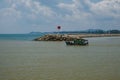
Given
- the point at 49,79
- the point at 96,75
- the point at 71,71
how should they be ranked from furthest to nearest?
1. the point at 71,71
2. the point at 96,75
3. the point at 49,79

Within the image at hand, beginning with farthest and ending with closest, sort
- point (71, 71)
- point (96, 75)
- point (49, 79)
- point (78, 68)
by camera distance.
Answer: point (78, 68), point (71, 71), point (96, 75), point (49, 79)

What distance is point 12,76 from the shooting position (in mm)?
24188

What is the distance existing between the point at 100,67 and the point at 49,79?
23.0 ft

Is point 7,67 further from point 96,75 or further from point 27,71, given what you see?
point 96,75

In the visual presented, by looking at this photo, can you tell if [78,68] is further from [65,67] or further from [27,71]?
[27,71]

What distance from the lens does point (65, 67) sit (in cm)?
2894

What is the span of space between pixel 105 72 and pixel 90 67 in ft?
10.5

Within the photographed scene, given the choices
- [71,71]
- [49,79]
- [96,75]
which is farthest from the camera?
[71,71]

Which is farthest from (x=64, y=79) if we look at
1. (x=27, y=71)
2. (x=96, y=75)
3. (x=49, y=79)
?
(x=27, y=71)

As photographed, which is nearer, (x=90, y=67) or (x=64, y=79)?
(x=64, y=79)

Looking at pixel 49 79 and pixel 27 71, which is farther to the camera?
pixel 27 71

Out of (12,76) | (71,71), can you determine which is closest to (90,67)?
(71,71)

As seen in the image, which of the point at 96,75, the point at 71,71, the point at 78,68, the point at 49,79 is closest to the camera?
the point at 49,79

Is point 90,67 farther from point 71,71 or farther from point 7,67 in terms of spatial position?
point 7,67
